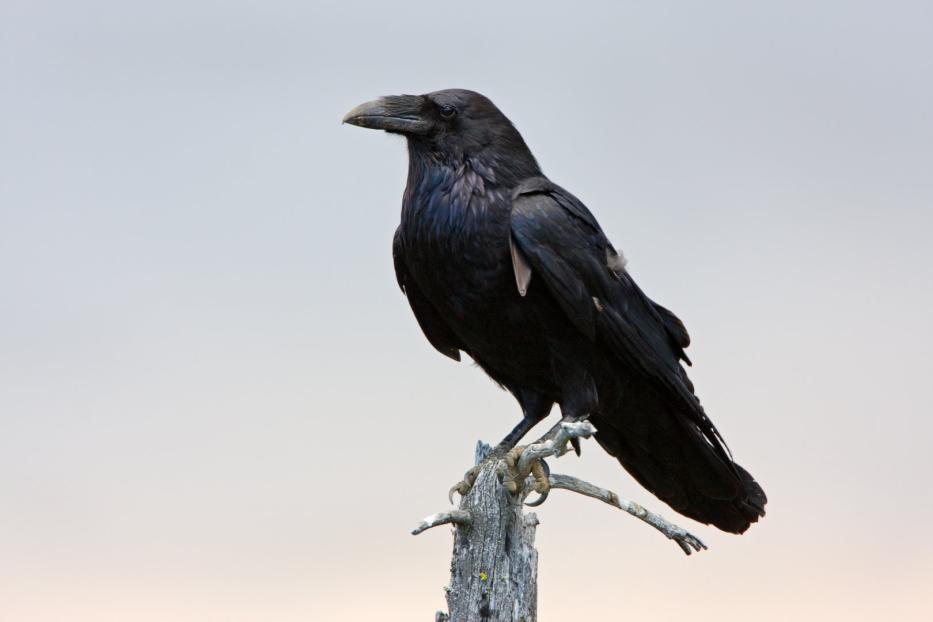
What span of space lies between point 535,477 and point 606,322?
0.76 metres

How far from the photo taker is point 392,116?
20.0 ft

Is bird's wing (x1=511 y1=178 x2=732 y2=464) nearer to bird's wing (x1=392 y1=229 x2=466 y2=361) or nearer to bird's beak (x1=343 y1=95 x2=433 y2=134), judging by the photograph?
bird's beak (x1=343 y1=95 x2=433 y2=134)

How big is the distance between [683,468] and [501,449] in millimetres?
923

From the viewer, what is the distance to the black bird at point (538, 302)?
5.79m

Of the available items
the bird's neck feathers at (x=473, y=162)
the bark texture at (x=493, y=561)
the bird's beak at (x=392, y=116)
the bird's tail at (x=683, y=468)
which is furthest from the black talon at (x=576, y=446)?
the bird's beak at (x=392, y=116)

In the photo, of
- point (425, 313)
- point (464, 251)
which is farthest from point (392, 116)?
point (425, 313)

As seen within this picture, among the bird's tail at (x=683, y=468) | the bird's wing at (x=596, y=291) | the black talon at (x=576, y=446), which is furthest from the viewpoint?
the bird's tail at (x=683, y=468)

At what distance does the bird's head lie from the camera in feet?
20.0

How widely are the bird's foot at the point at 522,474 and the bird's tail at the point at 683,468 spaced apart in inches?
25.9

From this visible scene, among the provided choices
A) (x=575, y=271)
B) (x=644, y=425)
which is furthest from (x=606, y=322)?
(x=644, y=425)

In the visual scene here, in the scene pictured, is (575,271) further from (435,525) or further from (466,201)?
(435,525)

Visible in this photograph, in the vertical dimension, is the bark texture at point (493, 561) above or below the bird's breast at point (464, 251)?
below

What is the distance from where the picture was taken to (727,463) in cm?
629

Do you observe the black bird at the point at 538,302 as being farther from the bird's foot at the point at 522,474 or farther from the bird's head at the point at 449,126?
the bird's foot at the point at 522,474
